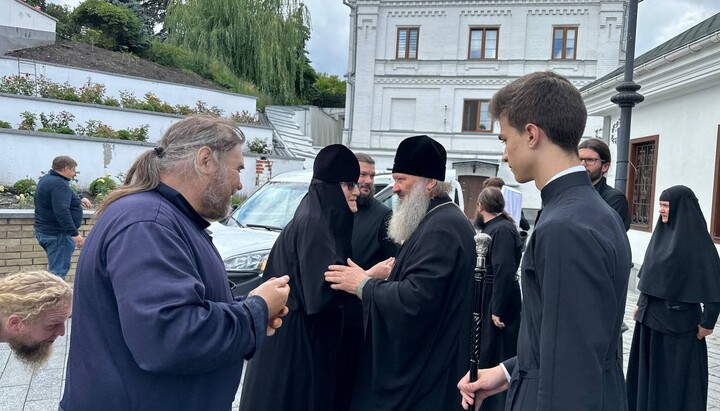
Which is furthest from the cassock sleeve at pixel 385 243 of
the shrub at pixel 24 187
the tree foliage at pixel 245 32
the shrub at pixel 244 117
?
the tree foliage at pixel 245 32

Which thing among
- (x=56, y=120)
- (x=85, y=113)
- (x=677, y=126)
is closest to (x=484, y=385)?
(x=677, y=126)

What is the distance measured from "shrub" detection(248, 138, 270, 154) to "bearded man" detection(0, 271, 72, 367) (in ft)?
50.1

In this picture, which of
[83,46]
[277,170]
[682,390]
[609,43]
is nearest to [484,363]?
[682,390]

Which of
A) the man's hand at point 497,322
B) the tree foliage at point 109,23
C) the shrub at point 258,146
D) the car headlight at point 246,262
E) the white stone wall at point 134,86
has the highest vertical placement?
the tree foliage at point 109,23

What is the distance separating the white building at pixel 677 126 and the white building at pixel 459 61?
15076mm

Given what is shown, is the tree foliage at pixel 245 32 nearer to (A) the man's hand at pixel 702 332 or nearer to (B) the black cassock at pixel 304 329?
(B) the black cassock at pixel 304 329

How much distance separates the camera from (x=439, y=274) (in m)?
3.06

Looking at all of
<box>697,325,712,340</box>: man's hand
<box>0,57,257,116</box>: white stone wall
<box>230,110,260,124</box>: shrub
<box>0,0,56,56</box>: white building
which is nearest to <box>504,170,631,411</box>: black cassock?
<box>697,325,712,340</box>: man's hand

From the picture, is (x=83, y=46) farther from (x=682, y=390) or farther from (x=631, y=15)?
(x=682, y=390)

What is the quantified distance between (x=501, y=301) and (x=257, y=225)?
12.0 feet

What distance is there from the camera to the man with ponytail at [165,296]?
5.38 feet

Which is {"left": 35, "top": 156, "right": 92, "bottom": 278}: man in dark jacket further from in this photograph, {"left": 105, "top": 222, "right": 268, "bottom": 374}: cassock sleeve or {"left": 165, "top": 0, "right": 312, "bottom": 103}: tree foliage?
{"left": 165, "top": 0, "right": 312, "bottom": 103}: tree foliage

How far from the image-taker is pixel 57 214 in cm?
712

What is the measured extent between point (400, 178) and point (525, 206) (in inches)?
959
